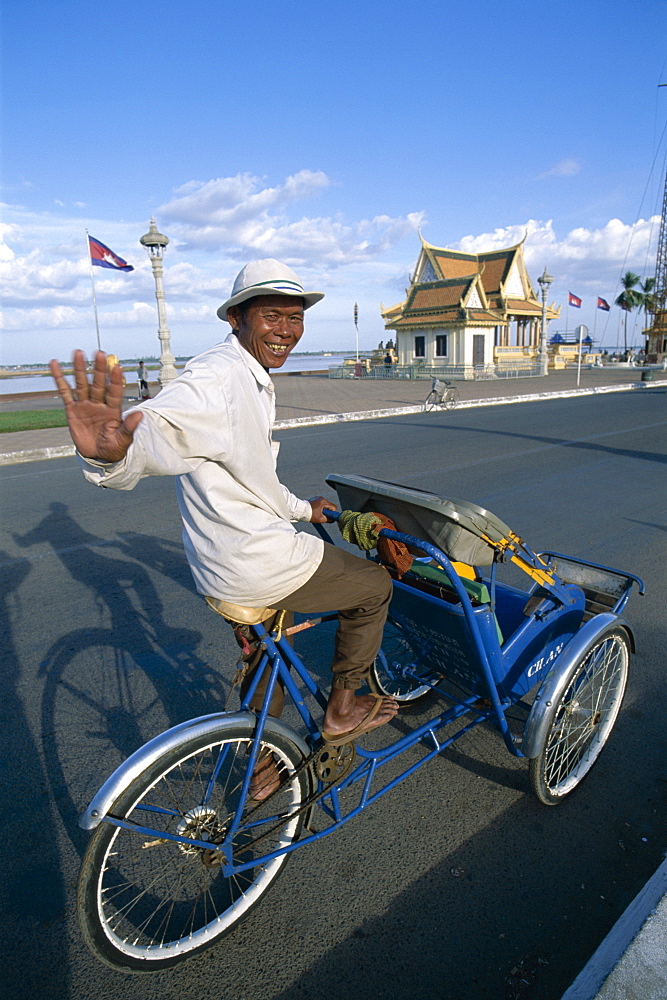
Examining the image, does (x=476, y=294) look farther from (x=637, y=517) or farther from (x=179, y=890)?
(x=179, y=890)

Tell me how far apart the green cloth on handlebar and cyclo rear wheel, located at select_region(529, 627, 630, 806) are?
0.95 m

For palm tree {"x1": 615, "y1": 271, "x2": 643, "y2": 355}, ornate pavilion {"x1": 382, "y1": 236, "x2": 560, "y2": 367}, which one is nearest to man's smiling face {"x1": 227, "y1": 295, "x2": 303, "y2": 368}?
Result: ornate pavilion {"x1": 382, "y1": 236, "x2": 560, "y2": 367}

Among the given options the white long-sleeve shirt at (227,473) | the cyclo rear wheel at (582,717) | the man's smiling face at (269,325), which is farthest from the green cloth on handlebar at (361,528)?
the cyclo rear wheel at (582,717)

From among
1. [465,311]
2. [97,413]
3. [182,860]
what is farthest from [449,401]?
[97,413]

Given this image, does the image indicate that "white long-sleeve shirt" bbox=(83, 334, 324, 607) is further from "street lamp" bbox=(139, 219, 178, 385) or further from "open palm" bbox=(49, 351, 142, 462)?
"street lamp" bbox=(139, 219, 178, 385)

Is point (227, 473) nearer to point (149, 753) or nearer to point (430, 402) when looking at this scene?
point (149, 753)

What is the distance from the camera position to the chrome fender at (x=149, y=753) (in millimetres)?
1678

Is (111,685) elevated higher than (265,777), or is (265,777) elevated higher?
(265,777)

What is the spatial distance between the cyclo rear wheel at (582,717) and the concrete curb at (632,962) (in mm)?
637

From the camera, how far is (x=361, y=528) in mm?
2301

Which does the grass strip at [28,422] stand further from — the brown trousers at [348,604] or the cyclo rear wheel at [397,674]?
the brown trousers at [348,604]

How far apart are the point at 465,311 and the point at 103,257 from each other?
860 inches

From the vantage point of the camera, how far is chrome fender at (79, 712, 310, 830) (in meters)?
1.68

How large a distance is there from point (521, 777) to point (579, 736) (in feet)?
1.04
